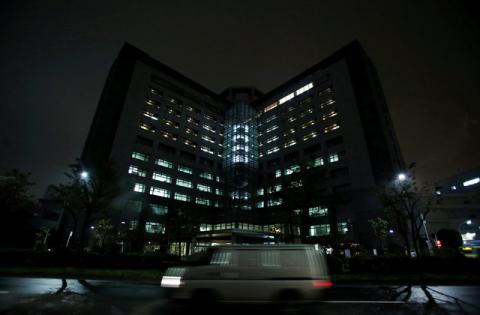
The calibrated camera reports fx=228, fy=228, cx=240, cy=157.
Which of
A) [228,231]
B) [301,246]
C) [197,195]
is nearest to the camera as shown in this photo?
[301,246]

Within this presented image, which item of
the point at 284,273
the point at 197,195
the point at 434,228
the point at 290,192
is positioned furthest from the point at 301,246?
the point at 434,228

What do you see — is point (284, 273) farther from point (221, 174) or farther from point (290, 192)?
point (221, 174)

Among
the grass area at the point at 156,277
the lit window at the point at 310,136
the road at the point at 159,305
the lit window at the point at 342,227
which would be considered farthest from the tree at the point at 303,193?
the lit window at the point at 310,136

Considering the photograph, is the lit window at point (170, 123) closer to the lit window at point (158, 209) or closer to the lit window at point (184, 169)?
the lit window at point (184, 169)

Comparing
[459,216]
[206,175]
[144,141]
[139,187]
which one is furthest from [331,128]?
[139,187]

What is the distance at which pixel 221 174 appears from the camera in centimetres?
7512

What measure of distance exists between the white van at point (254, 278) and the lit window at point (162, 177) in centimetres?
5455

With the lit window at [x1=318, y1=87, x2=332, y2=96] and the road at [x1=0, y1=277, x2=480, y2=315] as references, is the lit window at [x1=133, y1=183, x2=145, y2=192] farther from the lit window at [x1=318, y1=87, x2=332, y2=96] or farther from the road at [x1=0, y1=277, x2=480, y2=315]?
the lit window at [x1=318, y1=87, x2=332, y2=96]

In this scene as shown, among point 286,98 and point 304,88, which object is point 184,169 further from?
point 304,88

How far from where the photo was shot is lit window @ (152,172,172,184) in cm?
5912

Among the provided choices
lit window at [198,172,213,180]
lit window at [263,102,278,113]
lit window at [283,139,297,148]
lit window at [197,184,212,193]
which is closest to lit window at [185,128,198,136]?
lit window at [198,172,213,180]

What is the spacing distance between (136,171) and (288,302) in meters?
55.6

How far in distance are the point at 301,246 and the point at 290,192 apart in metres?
21.6

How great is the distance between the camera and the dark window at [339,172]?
5338 centimetres
